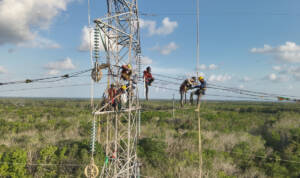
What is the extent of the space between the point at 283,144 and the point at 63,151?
1072 inches

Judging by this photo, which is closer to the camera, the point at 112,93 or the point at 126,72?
the point at 112,93

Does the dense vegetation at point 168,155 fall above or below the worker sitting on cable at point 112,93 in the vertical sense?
below

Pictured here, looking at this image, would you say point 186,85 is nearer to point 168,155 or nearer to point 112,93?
point 112,93

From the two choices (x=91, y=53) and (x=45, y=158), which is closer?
(x=91, y=53)

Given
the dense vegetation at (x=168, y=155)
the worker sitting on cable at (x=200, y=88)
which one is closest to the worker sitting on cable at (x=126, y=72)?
the dense vegetation at (x=168, y=155)

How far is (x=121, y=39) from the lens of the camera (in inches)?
395

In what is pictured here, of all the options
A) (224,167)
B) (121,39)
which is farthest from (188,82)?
(224,167)

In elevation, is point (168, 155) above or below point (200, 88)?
below

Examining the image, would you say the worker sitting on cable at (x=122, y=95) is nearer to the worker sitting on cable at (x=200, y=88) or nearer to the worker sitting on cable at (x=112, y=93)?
the worker sitting on cable at (x=112, y=93)

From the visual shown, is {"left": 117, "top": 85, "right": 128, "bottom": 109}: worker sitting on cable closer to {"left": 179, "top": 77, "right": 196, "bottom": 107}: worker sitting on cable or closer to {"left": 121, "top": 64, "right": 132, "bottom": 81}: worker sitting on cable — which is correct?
{"left": 121, "top": 64, "right": 132, "bottom": 81}: worker sitting on cable

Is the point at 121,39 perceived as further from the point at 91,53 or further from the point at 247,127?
the point at 247,127

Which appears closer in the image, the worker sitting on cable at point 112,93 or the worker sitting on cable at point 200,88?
the worker sitting on cable at point 200,88

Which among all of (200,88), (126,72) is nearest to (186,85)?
(200,88)

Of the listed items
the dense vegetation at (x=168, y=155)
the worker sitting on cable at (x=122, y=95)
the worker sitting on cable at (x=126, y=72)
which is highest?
the worker sitting on cable at (x=126, y=72)
